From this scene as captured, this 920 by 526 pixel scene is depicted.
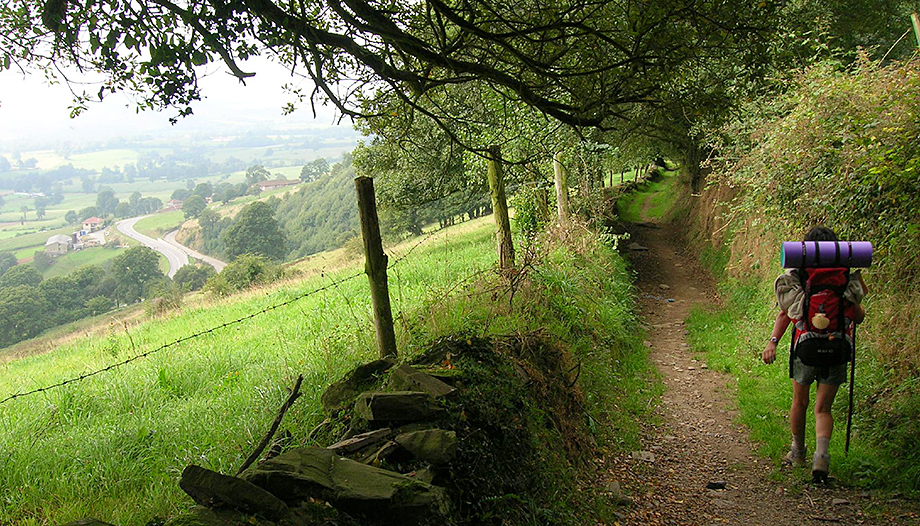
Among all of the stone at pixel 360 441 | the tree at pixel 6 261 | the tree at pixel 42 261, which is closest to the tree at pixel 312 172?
the tree at pixel 42 261

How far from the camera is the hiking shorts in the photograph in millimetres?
5047

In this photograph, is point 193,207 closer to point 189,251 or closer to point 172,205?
point 172,205

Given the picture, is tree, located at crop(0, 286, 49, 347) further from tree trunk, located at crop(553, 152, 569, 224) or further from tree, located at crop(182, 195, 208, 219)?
tree, located at crop(182, 195, 208, 219)

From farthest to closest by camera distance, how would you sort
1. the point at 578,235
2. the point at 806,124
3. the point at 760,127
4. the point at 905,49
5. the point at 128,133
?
the point at 128,133, the point at 905,49, the point at 578,235, the point at 760,127, the point at 806,124

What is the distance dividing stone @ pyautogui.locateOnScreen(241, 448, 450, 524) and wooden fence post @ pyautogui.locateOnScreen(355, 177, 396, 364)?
6.76ft

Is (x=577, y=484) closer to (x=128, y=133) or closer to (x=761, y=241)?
(x=761, y=241)

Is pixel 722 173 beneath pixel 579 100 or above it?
beneath

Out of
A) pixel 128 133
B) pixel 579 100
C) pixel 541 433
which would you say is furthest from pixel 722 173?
pixel 128 133

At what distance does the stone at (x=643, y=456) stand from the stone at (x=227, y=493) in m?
4.58

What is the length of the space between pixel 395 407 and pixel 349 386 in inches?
33.0

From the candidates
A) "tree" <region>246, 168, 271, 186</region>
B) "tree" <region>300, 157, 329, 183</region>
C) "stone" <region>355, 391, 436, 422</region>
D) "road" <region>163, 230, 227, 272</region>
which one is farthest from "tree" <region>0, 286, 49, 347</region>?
"tree" <region>246, 168, 271, 186</region>

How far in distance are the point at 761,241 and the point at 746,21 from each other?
27.4ft

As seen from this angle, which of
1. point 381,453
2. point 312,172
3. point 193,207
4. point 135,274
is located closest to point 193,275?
point 135,274

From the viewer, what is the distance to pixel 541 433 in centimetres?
523
